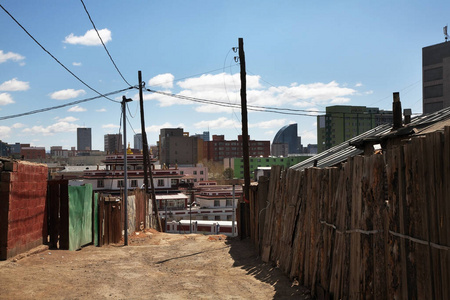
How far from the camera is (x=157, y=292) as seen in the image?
8922 millimetres

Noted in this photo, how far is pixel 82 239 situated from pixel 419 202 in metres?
12.0

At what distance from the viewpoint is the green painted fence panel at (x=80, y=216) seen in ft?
45.7

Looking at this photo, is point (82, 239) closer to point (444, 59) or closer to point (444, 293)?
point (444, 293)

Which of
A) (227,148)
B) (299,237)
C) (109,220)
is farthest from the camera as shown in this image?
(227,148)

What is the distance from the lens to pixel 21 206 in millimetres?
11383

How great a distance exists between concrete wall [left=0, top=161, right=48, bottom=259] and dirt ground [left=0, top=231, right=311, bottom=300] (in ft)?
1.15

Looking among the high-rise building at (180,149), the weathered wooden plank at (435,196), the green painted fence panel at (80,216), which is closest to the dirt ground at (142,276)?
the green painted fence panel at (80,216)

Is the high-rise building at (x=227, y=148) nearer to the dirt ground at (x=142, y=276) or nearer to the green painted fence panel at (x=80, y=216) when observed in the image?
the green painted fence panel at (x=80, y=216)

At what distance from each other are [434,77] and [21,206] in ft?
253

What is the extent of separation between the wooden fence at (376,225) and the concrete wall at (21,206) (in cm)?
639

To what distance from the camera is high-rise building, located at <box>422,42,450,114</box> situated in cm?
7362

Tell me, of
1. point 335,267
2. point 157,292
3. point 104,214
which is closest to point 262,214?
point 157,292

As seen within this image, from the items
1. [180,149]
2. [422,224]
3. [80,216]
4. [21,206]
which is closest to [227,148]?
[180,149]

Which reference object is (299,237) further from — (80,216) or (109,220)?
(109,220)
